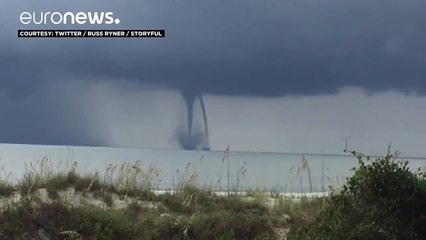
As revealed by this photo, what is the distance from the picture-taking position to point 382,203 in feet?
19.6

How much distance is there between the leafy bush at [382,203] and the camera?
575 cm

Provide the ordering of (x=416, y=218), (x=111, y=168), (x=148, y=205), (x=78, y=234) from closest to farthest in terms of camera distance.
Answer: (x=416, y=218)
(x=78, y=234)
(x=148, y=205)
(x=111, y=168)

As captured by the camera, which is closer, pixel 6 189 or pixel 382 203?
pixel 382 203

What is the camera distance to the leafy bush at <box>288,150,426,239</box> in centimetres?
575

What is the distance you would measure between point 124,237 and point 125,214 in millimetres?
683

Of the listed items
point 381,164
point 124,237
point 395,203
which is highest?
point 381,164

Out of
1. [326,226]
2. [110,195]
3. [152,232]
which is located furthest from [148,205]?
[326,226]

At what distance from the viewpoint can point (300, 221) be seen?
934 cm

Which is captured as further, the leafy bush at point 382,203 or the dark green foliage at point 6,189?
the dark green foliage at point 6,189

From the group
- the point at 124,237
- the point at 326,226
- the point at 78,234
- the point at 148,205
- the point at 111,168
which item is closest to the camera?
the point at 326,226

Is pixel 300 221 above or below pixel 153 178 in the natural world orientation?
below

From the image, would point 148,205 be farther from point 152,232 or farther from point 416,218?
point 416,218

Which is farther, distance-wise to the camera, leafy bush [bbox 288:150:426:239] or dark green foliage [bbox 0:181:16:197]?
dark green foliage [bbox 0:181:16:197]

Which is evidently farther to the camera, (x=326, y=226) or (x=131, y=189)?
(x=131, y=189)
